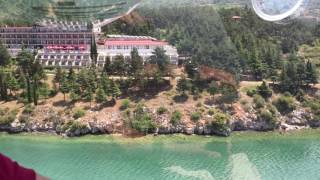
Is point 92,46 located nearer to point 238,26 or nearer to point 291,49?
point 238,26

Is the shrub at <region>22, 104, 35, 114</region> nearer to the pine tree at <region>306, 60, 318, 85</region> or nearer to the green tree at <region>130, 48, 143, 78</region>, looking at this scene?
the green tree at <region>130, 48, 143, 78</region>

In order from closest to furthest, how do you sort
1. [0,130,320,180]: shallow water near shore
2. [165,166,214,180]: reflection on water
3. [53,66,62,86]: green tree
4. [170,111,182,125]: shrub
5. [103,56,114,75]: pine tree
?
1. [165,166,214,180]: reflection on water
2. [0,130,320,180]: shallow water near shore
3. [170,111,182,125]: shrub
4. [53,66,62,86]: green tree
5. [103,56,114,75]: pine tree

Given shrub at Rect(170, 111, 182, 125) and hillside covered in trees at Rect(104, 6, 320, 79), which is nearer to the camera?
shrub at Rect(170, 111, 182, 125)

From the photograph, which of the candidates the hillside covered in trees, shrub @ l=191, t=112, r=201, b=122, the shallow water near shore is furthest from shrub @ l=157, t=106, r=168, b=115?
the hillside covered in trees

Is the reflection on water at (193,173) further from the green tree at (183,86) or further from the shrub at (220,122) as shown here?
the green tree at (183,86)

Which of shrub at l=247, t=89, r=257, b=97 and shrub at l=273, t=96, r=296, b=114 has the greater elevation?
shrub at l=247, t=89, r=257, b=97

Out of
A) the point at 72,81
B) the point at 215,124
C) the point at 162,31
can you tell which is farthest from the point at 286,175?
the point at 162,31
